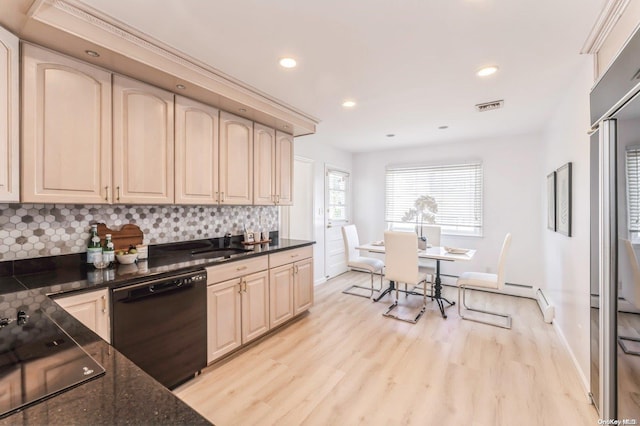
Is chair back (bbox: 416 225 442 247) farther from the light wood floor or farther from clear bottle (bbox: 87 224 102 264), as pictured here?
clear bottle (bbox: 87 224 102 264)

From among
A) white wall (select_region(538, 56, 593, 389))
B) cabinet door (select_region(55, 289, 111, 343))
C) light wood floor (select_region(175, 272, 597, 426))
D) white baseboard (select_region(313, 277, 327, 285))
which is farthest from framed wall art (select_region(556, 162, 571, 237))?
cabinet door (select_region(55, 289, 111, 343))

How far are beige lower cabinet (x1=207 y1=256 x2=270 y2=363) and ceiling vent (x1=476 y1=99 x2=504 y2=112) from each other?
2.84 metres

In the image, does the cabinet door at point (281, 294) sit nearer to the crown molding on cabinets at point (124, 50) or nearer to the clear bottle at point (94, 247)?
the clear bottle at point (94, 247)

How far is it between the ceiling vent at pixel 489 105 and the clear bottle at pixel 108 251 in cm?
370

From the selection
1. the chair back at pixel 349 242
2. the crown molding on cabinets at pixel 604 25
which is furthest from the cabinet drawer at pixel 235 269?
the crown molding on cabinets at pixel 604 25

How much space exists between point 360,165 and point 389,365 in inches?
163

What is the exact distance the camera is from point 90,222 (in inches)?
85.3

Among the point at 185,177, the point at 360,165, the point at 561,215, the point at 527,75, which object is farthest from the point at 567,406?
the point at 360,165

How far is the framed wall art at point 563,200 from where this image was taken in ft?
8.20

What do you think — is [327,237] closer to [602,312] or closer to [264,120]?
[264,120]

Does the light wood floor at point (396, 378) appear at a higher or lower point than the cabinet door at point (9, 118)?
lower

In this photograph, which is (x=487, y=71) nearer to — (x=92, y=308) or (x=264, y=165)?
(x=264, y=165)

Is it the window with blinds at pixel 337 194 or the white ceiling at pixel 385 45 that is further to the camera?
the window with blinds at pixel 337 194

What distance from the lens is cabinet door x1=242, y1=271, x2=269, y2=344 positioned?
263 centimetres
